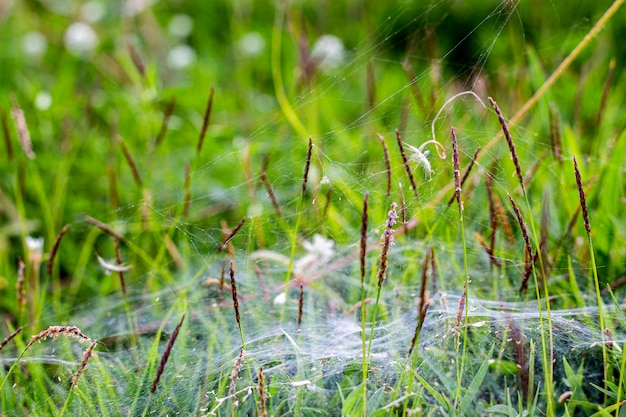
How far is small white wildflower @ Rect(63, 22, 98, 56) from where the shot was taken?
4465mm

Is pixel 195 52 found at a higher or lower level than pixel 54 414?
higher

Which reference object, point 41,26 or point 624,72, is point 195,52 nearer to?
point 41,26

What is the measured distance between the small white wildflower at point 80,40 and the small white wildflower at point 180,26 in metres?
0.65

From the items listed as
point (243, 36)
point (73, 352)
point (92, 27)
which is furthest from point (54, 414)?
point (92, 27)

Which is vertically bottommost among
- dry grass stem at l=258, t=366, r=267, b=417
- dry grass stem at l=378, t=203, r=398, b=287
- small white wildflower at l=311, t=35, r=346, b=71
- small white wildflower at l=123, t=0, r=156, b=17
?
dry grass stem at l=258, t=366, r=267, b=417

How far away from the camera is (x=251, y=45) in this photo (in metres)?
4.64

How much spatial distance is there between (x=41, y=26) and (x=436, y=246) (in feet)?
13.6

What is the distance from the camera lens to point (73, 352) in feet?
6.61

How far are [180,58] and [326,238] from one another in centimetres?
259

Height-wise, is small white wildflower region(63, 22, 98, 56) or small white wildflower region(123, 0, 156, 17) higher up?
small white wildflower region(123, 0, 156, 17)

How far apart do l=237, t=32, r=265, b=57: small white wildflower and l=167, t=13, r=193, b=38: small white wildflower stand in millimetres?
619

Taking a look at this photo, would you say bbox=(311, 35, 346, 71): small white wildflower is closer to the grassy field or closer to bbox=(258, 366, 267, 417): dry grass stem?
the grassy field

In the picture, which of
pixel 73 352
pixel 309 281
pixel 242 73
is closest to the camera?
pixel 73 352

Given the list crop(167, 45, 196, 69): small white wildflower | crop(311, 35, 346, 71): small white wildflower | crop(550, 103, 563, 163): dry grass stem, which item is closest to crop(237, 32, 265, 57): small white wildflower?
crop(167, 45, 196, 69): small white wildflower
